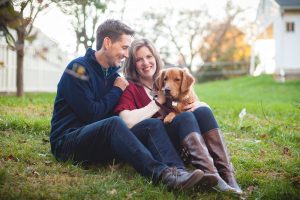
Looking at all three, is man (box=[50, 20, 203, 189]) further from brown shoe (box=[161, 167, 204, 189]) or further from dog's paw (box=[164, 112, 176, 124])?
dog's paw (box=[164, 112, 176, 124])

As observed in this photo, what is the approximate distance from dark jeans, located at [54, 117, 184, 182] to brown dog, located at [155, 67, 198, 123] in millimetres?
588

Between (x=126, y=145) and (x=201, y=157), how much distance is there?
2.26ft

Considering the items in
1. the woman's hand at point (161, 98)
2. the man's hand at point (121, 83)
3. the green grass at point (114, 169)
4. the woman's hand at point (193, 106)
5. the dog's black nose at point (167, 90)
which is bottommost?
the green grass at point (114, 169)

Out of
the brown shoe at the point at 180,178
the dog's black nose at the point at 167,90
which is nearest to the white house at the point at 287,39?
the dog's black nose at the point at 167,90

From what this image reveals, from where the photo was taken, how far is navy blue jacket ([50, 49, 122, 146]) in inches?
156

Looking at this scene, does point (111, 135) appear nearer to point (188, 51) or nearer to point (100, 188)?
point (100, 188)

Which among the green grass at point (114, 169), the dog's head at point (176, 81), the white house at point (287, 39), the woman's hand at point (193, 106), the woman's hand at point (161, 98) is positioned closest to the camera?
the green grass at point (114, 169)

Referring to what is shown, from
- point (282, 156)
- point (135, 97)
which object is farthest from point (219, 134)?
point (282, 156)

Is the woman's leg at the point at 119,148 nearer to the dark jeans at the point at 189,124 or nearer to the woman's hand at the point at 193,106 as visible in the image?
the dark jeans at the point at 189,124

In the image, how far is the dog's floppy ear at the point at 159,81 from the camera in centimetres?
464

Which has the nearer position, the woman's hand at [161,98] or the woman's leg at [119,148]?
the woman's leg at [119,148]

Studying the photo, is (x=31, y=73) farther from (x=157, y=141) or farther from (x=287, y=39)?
(x=287, y=39)

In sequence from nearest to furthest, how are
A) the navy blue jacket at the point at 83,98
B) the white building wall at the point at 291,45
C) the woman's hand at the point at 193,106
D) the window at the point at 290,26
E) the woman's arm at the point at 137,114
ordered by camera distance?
the navy blue jacket at the point at 83,98, the woman's arm at the point at 137,114, the woman's hand at the point at 193,106, the white building wall at the point at 291,45, the window at the point at 290,26

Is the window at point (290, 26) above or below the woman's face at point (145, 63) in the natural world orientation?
above
